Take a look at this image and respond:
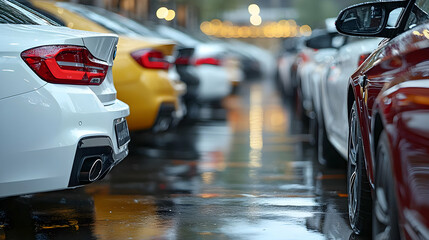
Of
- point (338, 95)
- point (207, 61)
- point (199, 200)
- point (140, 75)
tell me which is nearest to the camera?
point (199, 200)

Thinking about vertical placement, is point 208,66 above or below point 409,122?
below

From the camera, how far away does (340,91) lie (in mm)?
6859

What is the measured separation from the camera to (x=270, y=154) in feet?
30.6

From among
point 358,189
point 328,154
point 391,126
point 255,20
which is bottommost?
point 255,20

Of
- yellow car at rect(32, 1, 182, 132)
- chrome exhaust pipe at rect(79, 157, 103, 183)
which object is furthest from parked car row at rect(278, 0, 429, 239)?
yellow car at rect(32, 1, 182, 132)

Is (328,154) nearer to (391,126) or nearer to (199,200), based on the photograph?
(199,200)

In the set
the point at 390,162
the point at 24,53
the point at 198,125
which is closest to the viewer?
the point at 390,162

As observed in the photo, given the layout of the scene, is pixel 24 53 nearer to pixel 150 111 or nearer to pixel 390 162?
pixel 390 162

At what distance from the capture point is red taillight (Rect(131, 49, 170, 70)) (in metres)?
A: 8.59

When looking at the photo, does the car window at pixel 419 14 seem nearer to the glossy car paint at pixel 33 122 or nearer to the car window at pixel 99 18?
the glossy car paint at pixel 33 122

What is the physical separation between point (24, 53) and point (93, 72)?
539 millimetres

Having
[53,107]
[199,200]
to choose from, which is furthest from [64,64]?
[199,200]

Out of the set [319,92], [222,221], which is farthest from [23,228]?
[319,92]

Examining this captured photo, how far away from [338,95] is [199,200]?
5.28 ft
